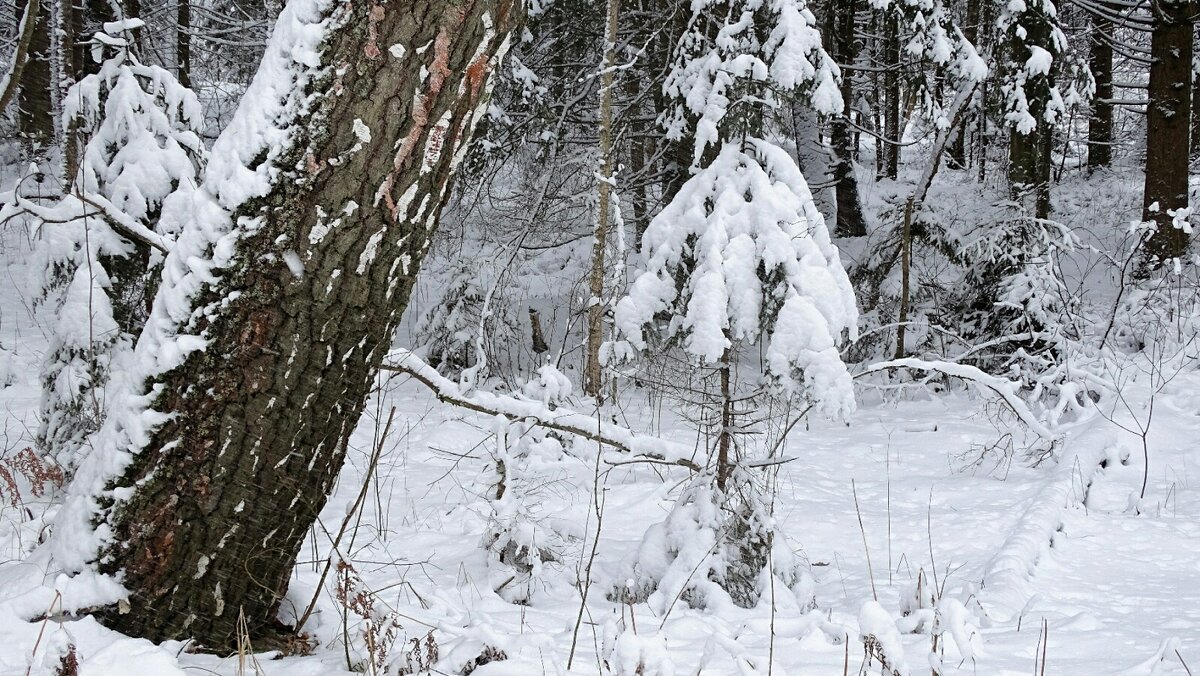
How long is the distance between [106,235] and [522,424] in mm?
2783

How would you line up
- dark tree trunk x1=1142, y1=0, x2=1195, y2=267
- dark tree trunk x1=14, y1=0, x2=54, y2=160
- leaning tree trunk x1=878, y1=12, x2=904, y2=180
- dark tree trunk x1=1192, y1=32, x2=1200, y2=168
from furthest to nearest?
1. dark tree trunk x1=14, y1=0, x2=54, y2=160
2. dark tree trunk x1=1192, y1=32, x2=1200, y2=168
3. leaning tree trunk x1=878, y1=12, x2=904, y2=180
4. dark tree trunk x1=1142, y1=0, x2=1195, y2=267

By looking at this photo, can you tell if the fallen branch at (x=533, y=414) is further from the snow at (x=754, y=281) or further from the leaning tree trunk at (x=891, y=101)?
the leaning tree trunk at (x=891, y=101)

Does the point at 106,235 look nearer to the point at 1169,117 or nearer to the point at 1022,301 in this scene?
the point at 1022,301

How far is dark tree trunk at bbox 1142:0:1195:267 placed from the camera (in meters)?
9.27

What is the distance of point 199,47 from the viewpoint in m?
12.4

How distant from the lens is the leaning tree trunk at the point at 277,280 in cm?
195

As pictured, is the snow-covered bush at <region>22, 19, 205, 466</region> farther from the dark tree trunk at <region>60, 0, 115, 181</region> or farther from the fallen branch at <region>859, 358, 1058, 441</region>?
the fallen branch at <region>859, 358, 1058, 441</region>

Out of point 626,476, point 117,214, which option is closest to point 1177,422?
point 626,476

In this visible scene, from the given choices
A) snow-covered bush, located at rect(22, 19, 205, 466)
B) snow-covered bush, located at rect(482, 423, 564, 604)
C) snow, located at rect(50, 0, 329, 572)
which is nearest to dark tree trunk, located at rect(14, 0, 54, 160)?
snow-covered bush, located at rect(22, 19, 205, 466)

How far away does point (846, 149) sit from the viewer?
1183 cm

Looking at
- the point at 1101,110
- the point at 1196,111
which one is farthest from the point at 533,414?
the point at 1101,110

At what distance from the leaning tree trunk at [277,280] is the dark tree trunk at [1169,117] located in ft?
32.2

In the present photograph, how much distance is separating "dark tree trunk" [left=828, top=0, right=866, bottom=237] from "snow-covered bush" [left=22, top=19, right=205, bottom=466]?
323 inches

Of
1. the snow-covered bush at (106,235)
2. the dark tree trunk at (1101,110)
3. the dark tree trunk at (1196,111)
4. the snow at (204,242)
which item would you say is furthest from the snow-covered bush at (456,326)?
the dark tree trunk at (1196,111)
